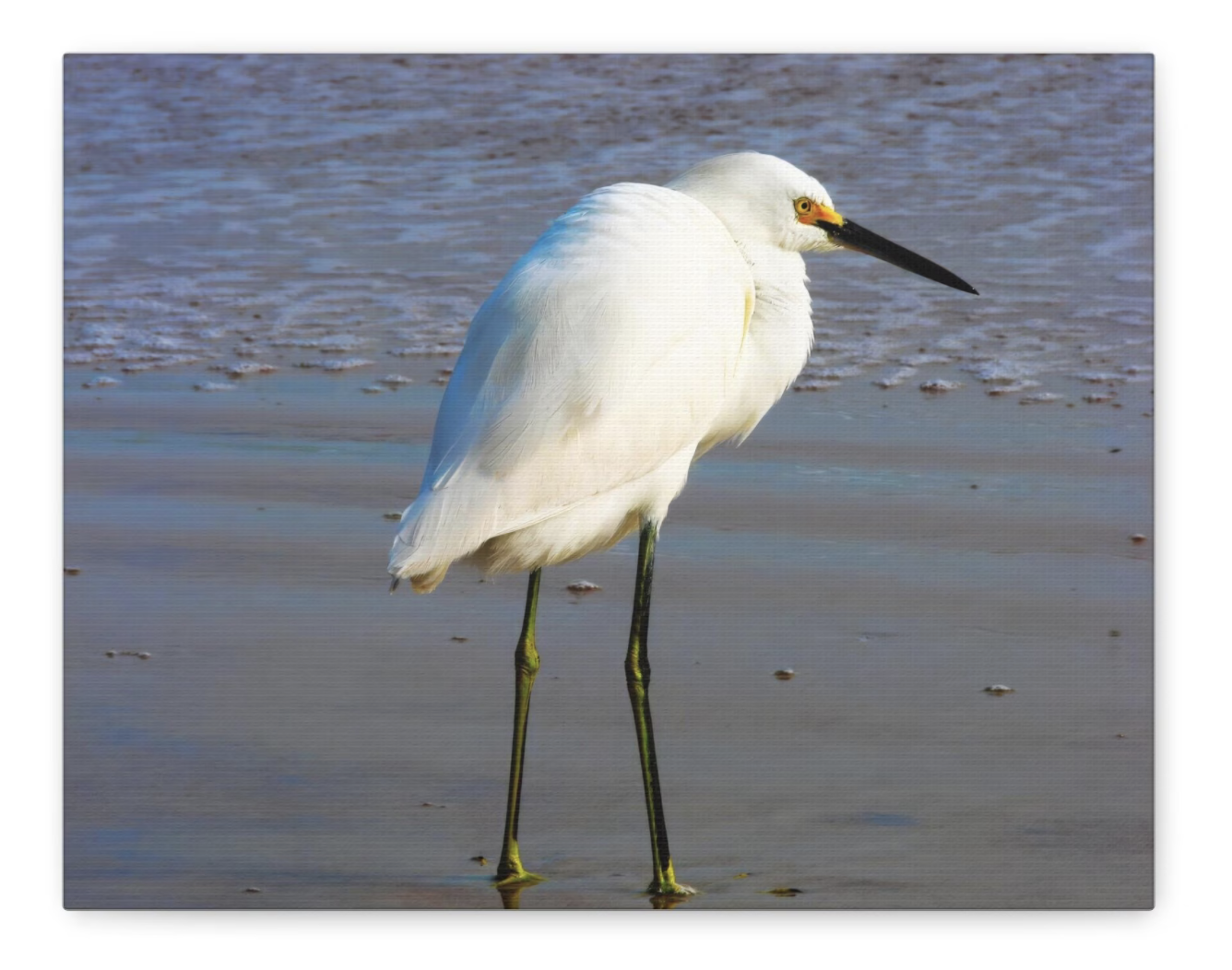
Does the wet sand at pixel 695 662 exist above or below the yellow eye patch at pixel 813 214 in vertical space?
below

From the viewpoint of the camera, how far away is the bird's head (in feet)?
7.17

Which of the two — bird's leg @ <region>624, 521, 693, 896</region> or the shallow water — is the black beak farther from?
bird's leg @ <region>624, 521, 693, 896</region>

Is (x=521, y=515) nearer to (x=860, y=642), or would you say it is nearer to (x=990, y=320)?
(x=860, y=642)

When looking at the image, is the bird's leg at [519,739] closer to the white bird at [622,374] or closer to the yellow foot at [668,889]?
the white bird at [622,374]

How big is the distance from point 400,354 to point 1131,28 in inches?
46.3

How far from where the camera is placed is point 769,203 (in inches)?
86.4

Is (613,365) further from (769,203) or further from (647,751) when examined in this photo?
(647,751)

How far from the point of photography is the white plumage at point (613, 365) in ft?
6.68

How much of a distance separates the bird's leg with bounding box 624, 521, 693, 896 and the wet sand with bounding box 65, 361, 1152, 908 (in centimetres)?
3

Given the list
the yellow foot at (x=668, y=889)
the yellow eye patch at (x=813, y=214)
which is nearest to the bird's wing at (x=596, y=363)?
the yellow eye patch at (x=813, y=214)

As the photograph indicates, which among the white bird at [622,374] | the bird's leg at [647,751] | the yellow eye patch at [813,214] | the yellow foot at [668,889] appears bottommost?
the yellow foot at [668,889]

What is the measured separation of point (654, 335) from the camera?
6.82 feet

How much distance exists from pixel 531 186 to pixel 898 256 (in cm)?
54
